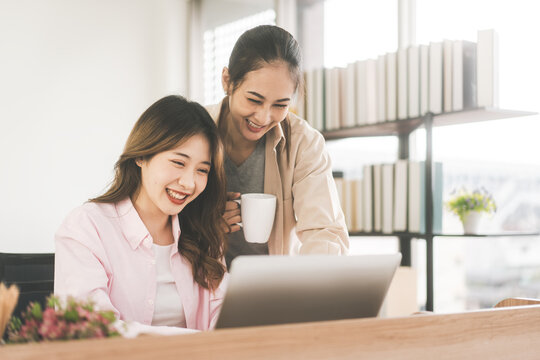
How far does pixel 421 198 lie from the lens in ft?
7.05

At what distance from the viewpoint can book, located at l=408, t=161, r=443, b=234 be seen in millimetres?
2137

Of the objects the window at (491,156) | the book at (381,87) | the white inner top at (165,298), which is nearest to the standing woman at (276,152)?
the white inner top at (165,298)

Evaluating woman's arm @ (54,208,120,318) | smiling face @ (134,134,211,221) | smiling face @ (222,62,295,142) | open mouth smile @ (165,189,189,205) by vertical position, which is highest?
smiling face @ (222,62,295,142)

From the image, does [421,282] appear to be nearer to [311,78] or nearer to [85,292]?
[311,78]

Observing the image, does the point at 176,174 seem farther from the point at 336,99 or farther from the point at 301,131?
the point at 336,99

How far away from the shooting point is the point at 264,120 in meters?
1.45

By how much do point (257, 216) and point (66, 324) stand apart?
797 millimetres

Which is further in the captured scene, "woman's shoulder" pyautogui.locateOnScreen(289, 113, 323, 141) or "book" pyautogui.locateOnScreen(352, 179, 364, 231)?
"book" pyautogui.locateOnScreen(352, 179, 364, 231)

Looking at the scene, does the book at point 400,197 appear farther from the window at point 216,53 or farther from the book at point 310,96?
the window at point 216,53

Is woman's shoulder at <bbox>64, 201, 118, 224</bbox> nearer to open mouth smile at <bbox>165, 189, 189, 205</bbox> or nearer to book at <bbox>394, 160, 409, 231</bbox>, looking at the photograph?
open mouth smile at <bbox>165, 189, 189, 205</bbox>

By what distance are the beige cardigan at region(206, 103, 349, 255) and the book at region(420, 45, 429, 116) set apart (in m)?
0.64

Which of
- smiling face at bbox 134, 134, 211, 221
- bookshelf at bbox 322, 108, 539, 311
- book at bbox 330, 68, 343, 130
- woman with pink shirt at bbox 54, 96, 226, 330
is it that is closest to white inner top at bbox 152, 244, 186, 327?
woman with pink shirt at bbox 54, 96, 226, 330

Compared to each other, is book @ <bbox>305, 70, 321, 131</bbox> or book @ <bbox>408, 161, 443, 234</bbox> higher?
book @ <bbox>305, 70, 321, 131</bbox>

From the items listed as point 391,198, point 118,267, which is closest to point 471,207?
point 391,198
